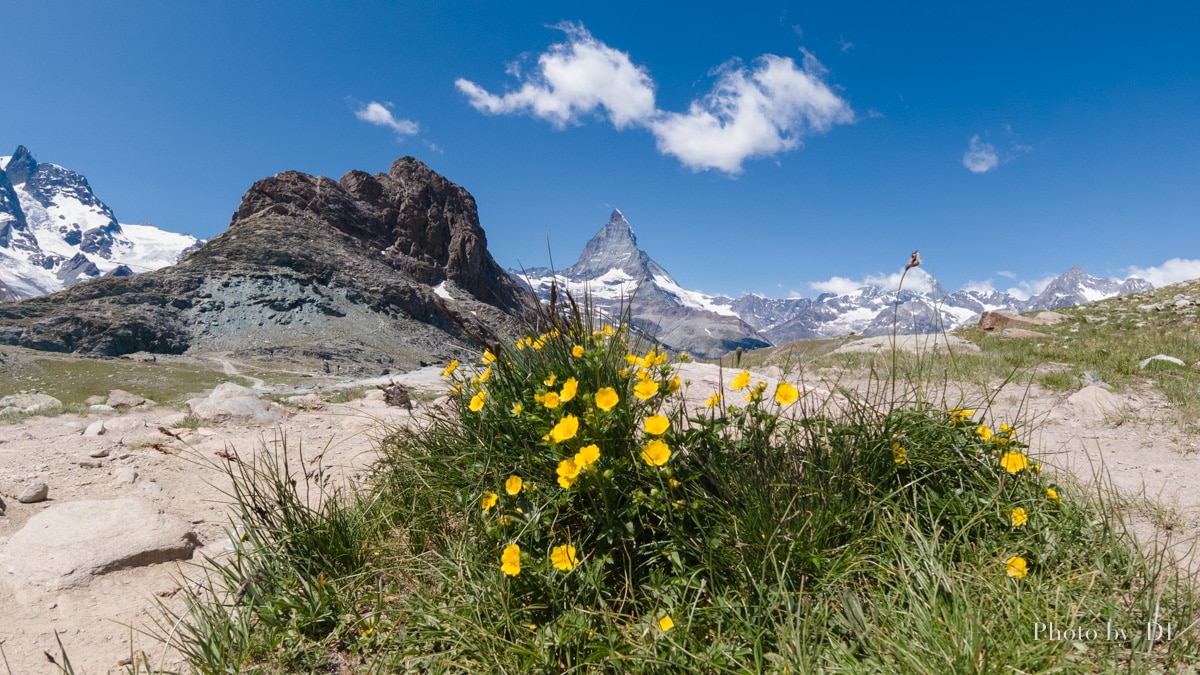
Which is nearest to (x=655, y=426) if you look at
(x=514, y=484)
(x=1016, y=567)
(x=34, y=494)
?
(x=514, y=484)

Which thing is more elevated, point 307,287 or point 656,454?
point 307,287

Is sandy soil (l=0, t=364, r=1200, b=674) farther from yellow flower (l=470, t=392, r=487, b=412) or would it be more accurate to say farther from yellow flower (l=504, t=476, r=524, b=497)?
yellow flower (l=504, t=476, r=524, b=497)

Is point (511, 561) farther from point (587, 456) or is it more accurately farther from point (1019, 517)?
point (1019, 517)

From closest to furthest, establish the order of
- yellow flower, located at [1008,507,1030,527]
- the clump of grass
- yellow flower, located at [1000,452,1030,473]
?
the clump of grass < yellow flower, located at [1008,507,1030,527] < yellow flower, located at [1000,452,1030,473]

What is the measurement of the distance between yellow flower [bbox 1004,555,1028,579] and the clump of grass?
11 mm

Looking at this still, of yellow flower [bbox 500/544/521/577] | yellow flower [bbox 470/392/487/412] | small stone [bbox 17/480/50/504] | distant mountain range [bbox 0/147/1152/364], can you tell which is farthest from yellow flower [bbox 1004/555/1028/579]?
distant mountain range [bbox 0/147/1152/364]

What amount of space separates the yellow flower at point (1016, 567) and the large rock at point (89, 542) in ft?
16.5

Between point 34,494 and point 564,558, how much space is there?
213 inches

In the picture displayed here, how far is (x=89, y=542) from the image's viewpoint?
359 centimetres

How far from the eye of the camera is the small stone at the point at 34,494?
4.50m

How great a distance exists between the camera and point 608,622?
6.79ft

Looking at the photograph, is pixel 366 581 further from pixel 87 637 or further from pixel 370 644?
pixel 87 637

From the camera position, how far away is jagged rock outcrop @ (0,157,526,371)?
231ft

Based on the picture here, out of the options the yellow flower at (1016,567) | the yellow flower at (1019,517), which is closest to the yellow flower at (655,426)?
the yellow flower at (1016,567)
